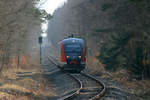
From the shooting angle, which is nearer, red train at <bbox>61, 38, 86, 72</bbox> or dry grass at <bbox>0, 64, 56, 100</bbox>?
dry grass at <bbox>0, 64, 56, 100</bbox>

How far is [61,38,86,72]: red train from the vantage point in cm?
2310

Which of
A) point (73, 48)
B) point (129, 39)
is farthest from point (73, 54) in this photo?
point (129, 39)

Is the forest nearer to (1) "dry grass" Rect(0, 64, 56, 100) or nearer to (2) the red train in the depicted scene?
(2) the red train

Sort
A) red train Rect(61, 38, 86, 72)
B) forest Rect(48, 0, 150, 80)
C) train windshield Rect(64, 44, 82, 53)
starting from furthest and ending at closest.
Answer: train windshield Rect(64, 44, 82, 53)
red train Rect(61, 38, 86, 72)
forest Rect(48, 0, 150, 80)

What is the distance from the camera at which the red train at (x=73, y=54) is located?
23.1 meters

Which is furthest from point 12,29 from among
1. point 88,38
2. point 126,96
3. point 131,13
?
point 88,38

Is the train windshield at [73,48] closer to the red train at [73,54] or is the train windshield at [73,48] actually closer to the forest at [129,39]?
the red train at [73,54]

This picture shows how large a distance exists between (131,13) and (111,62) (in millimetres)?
4484

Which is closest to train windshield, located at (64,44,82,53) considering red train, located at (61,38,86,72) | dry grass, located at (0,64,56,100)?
red train, located at (61,38,86,72)

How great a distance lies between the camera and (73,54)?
76.2 ft

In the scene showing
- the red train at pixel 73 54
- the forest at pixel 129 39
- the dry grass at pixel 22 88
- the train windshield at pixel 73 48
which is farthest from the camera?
the train windshield at pixel 73 48

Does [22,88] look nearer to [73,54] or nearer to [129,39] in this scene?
[73,54]

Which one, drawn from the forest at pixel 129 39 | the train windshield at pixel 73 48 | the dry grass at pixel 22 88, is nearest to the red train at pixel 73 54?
the train windshield at pixel 73 48

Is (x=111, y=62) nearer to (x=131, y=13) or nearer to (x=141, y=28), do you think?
(x=131, y=13)
